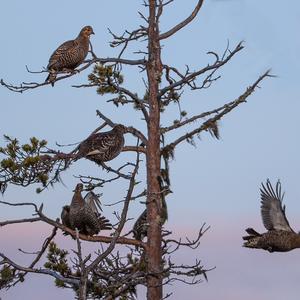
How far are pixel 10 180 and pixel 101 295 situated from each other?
2.62 m

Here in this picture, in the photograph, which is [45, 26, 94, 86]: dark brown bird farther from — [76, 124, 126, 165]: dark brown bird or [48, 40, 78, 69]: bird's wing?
[76, 124, 126, 165]: dark brown bird

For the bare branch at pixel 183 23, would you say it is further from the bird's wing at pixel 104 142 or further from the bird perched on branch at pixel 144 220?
the bird perched on branch at pixel 144 220

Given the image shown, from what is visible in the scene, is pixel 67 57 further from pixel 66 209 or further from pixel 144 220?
pixel 144 220

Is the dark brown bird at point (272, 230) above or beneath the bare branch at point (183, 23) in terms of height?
beneath

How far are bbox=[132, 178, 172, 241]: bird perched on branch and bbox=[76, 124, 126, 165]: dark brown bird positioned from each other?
96 cm

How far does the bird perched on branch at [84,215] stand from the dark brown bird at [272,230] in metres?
3.19

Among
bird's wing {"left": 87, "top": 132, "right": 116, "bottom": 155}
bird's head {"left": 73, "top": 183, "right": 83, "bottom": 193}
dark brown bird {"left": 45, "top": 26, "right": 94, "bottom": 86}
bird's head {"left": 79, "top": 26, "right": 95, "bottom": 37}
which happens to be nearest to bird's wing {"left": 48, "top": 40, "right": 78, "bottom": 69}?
dark brown bird {"left": 45, "top": 26, "right": 94, "bottom": 86}

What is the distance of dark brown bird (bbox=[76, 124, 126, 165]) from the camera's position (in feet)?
50.8

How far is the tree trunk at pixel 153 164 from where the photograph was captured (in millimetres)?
15523

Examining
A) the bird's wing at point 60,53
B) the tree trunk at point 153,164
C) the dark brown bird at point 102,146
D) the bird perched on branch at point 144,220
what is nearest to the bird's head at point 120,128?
the dark brown bird at point 102,146

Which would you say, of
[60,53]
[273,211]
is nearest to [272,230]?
[273,211]

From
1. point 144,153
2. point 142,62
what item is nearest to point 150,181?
point 144,153

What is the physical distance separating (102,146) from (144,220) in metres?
2.07

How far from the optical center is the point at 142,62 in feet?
52.1
